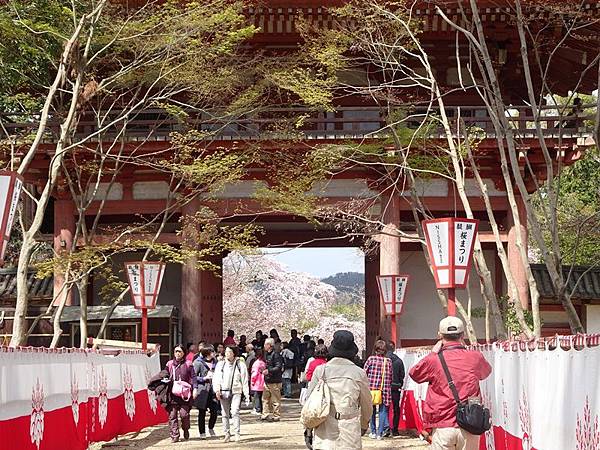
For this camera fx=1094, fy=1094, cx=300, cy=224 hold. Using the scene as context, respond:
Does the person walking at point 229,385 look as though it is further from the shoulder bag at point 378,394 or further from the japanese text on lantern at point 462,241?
the japanese text on lantern at point 462,241

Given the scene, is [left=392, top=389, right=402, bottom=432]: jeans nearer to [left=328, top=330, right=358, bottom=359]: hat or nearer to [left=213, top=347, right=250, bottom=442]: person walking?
[left=213, top=347, right=250, bottom=442]: person walking

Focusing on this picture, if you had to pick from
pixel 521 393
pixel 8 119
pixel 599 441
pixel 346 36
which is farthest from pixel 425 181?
pixel 599 441

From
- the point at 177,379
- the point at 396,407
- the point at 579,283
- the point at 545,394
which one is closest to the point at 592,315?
the point at 579,283

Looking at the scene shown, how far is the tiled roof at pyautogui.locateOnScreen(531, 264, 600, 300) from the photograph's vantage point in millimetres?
26391

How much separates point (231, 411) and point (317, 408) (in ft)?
30.1

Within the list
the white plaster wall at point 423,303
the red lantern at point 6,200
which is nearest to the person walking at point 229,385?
the red lantern at point 6,200

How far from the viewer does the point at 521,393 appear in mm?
9789

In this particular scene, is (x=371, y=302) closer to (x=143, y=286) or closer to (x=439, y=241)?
(x=143, y=286)

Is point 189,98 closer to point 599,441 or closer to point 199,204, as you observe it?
point 199,204

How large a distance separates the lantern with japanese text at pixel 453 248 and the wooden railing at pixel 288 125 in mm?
5996

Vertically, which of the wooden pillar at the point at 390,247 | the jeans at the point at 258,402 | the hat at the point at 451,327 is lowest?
the jeans at the point at 258,402

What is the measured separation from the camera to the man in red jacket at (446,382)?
8.14m

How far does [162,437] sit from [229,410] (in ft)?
4.64

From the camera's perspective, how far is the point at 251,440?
16562mm
